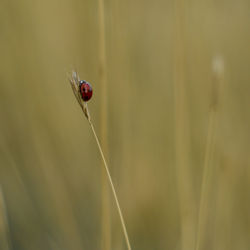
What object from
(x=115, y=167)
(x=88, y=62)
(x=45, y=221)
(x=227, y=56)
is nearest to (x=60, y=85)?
(x=88, y=62)

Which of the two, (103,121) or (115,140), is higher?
(103,121)

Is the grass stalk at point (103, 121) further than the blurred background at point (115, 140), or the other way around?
the blurred background at point (115, 140)

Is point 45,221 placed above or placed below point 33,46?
below

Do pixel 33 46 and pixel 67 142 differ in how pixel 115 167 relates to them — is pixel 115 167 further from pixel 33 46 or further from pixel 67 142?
pixel 33 46

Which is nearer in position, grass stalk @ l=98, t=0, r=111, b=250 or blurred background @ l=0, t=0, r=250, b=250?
grass stalk @ l=98, t=0, r=111, b=250

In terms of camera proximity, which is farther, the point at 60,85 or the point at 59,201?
the point at 60,85

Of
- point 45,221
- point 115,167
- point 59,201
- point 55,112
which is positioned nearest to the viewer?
point 59,201

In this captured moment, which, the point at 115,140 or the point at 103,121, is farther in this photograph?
the point at 115,140

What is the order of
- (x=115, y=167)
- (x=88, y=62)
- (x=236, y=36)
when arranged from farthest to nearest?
(x=236, y=36)
(x=88, y=62)
(x=115, y=167)
